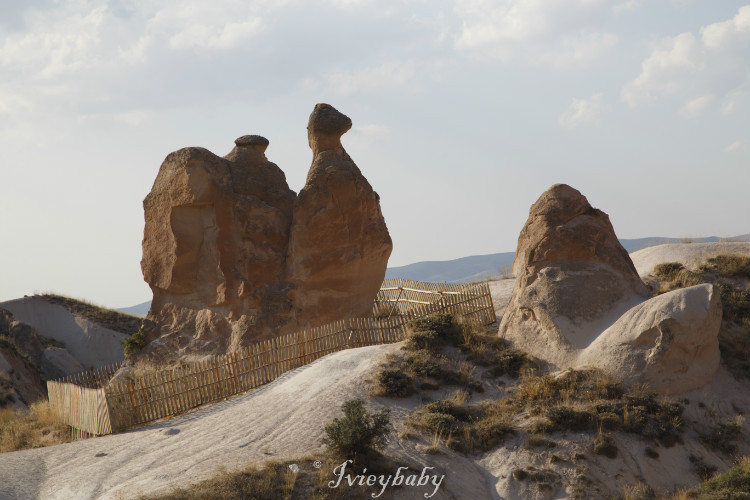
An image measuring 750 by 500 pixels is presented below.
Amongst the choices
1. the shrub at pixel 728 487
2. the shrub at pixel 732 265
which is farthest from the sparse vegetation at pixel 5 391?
the shrub at pixel 732 265

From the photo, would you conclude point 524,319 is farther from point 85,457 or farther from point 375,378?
point 85,457

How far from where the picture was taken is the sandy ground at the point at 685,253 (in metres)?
19.2

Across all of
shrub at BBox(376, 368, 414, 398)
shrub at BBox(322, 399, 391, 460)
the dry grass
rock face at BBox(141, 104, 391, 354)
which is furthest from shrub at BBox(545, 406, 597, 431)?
the dry grass

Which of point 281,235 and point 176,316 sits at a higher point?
point 281,235

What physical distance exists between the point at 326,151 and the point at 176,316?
5.83 meters

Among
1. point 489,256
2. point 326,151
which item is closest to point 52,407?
point 326,151

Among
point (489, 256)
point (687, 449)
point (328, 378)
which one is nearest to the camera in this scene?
point (687, 449)

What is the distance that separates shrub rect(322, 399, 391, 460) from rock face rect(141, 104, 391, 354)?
7843 millimetres

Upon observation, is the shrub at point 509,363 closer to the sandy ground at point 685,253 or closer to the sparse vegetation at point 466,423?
the sparse vegetation at point 466,423

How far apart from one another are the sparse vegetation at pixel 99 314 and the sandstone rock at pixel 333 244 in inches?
671

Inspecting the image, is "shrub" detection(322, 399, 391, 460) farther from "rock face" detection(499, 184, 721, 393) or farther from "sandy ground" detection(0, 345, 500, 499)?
"rock face" detection(499, 184, 721, 393)

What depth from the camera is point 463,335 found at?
14.1 metres

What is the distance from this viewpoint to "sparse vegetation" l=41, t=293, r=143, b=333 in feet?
108

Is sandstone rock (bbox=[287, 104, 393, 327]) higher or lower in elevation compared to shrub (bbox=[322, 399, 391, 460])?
higher
